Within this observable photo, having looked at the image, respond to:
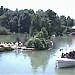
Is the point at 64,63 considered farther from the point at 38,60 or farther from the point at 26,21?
the point at 26,21

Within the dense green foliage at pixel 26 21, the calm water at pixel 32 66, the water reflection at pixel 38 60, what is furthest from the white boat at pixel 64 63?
the dense green foliage at pixel 26 21

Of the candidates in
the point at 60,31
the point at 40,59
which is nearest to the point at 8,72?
the point at 40,59

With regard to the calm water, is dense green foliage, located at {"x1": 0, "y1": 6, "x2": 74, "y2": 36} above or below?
above

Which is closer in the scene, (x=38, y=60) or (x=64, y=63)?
(x=64, y=63)

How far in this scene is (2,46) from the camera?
1853 cm

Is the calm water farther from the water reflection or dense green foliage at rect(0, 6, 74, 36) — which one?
dense green foliage at rect(0, 6, 74, 36)

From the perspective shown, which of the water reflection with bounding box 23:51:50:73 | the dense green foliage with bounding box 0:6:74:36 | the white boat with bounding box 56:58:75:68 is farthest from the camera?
the dense green foliage with bounding box 0:6:74:36

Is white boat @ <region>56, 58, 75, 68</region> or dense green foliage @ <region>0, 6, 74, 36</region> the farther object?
dense green foliage @ <region>0, 6, 74, 36</region>

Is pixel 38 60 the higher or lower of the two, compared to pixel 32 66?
higher

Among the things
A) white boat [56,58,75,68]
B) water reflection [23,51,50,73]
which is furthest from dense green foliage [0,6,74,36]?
white boat [56,58,75,68]

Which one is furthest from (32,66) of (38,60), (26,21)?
(26,21)

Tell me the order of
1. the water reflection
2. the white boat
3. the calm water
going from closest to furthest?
the calm water
the white boat
the water reflection

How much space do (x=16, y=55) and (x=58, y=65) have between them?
4.82m

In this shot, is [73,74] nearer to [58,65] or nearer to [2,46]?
[58,65]
